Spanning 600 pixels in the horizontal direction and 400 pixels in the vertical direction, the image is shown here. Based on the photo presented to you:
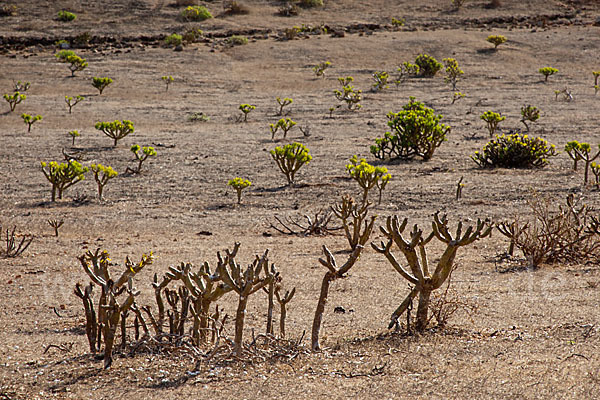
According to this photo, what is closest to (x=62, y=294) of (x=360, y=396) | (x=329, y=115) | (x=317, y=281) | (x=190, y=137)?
(x=317, y=281)

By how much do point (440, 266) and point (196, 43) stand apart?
3045 centimetres

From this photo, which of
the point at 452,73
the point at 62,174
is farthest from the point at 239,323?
the point at 452,73

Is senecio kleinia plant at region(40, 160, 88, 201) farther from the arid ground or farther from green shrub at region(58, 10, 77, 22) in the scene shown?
green shrub at region(58, 10, 77, 22)

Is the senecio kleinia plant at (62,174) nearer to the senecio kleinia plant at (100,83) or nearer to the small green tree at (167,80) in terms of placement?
the senecio kleinia plant at (100,83)

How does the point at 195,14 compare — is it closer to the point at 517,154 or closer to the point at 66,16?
the point at 66,16

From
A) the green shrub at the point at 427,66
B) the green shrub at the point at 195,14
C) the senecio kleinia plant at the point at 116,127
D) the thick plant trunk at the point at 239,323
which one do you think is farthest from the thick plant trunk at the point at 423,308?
the green shrub at the point at 195,14

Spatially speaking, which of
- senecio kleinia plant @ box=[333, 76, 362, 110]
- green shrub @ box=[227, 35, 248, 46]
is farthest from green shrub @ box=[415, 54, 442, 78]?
green shrub @ box=[227, 35, 248, 46]

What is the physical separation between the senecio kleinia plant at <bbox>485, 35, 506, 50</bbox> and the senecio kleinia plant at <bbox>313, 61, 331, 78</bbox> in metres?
9.15

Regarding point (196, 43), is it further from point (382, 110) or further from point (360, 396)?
point (360, 396)

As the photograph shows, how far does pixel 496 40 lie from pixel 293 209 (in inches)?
986

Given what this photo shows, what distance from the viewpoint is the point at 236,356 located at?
353 cm

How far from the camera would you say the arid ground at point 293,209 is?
11.1 ft

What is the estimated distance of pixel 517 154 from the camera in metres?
11.9

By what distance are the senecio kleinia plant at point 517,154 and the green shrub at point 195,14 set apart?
97.8 ft
